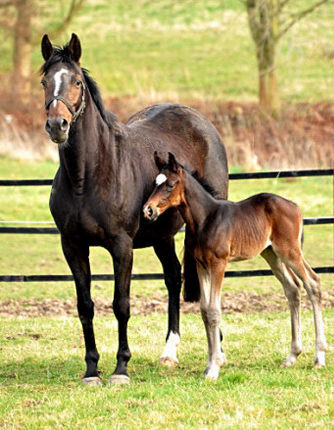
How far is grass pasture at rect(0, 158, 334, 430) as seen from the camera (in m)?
4.49

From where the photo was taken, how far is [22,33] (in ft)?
71.7

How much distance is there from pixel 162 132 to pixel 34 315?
2.89 meters

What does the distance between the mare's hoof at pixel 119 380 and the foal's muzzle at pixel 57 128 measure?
1.83 metres

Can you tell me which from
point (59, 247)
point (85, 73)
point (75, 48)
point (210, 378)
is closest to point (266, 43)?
point (59, 247)

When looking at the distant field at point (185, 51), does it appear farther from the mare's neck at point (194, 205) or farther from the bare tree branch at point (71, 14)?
the mare's neck at point (194, 205)

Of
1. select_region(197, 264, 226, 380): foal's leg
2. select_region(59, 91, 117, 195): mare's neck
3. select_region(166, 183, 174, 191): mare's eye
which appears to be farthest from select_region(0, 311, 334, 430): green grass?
select_region(59, 91, 117, 195): mare's neck

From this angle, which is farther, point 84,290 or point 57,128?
point 84,290

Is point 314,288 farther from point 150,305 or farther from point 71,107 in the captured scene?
point 150,305

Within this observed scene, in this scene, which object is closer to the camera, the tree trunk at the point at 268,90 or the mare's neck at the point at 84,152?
the mare's neck at the point at 84,152

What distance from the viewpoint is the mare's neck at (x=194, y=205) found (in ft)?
18.1

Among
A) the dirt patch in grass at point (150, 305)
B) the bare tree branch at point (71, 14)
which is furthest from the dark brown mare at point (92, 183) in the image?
the bare tree branch at point (71, 14)

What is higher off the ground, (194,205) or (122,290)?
(194,205)

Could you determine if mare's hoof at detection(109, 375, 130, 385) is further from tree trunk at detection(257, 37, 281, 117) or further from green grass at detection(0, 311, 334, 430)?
tree trunk at detection(257, 37, 281, 117)

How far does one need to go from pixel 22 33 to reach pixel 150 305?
50.4ft
